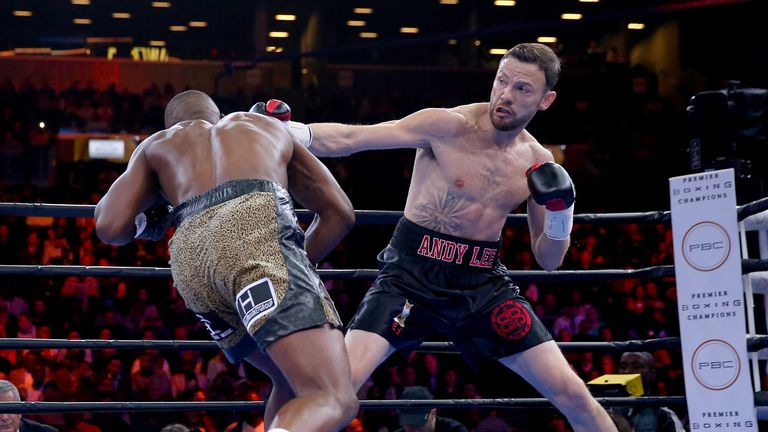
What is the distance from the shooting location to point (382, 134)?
327 centimetres

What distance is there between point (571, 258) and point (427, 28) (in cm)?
930

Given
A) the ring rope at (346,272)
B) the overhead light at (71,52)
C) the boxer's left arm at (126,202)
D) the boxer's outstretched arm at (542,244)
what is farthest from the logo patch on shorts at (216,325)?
the overhead light at (71,52)

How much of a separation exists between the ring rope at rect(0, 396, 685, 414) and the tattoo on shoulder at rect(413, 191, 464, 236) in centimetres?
57

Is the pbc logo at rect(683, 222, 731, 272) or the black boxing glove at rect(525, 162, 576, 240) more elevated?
the black boxing glove at rect(525, 162, 576, 240)

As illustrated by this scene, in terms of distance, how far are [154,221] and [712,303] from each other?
196 cm

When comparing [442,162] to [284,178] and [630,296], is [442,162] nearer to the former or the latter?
[284,178]

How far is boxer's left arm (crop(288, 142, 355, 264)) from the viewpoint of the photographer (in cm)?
280

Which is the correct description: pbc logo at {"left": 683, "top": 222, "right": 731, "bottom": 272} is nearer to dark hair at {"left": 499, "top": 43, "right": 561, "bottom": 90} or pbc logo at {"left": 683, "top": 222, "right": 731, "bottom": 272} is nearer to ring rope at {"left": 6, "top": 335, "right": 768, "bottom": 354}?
ring rope at {"left": 6, "top": 335, "right": 768, "bottom": 354}

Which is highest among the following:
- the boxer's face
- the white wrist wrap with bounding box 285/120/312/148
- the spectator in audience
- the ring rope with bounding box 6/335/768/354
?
the boxer's face

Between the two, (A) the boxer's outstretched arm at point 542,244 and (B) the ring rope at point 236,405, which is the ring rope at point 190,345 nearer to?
(B) the ring rope at point 236,405

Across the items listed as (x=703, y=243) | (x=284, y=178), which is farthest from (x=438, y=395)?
(x=284, y=178)

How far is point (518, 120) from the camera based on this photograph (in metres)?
3.37

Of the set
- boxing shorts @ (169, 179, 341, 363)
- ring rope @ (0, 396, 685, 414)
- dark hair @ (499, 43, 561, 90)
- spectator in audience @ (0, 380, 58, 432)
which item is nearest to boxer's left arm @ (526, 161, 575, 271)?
dark hair @ (499, 43, 561, 90)

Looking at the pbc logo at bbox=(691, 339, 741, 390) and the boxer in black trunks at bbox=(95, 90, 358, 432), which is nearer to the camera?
the boxer in black trunks at bbox=(95, 90, 358, 432)
